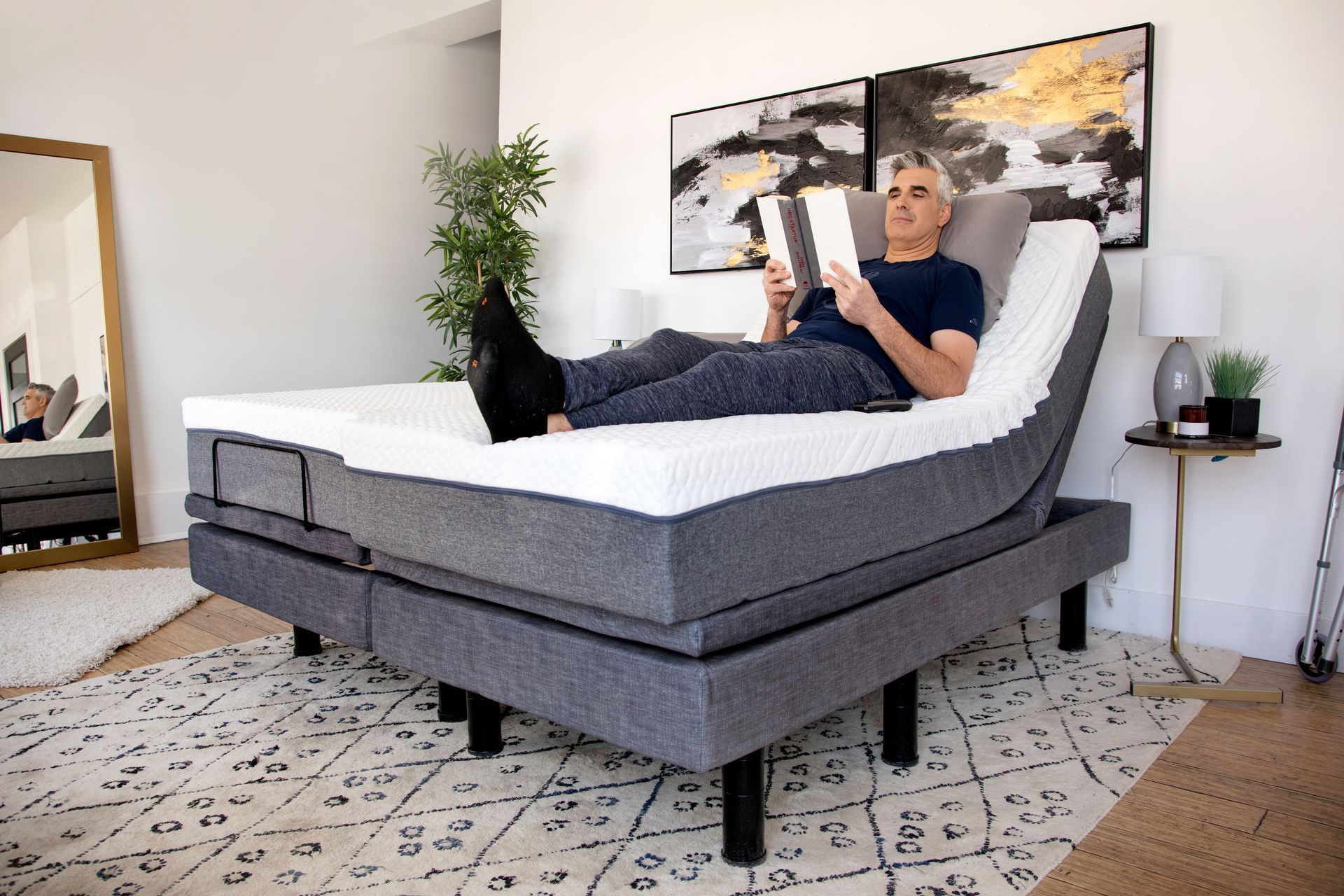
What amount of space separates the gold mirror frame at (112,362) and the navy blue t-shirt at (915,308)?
9.52 feet

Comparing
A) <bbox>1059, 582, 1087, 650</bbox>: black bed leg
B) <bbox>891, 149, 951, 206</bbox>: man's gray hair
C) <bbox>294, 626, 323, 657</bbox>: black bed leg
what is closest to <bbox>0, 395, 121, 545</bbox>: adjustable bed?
<bbox>294, 626, 323, 657</bbox>: black bed leg

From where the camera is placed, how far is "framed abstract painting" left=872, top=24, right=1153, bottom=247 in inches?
106

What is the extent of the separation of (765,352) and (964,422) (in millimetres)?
459

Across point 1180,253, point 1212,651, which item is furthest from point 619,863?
point 1180,253

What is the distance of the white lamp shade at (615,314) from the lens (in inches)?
148

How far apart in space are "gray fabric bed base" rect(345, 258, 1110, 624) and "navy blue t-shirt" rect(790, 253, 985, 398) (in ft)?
1.32

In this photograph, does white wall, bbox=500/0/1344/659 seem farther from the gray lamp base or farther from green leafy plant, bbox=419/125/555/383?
green leafy plant, bbox=419/125/555/383

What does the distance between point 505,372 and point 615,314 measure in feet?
7.30

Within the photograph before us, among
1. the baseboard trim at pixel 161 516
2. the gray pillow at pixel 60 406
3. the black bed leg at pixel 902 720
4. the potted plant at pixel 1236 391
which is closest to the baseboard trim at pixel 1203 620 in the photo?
the potted plant at pixel 1236 391

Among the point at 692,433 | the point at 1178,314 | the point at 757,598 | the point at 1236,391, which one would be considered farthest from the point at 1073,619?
the point at 692,433

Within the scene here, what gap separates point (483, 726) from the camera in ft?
6.07

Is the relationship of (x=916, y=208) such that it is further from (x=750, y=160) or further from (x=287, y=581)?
(x=287, y=581)

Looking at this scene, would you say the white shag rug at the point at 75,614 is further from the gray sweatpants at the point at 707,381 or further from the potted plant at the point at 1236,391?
the potted plant at the point at 1236,391

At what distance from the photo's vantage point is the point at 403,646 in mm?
1770
